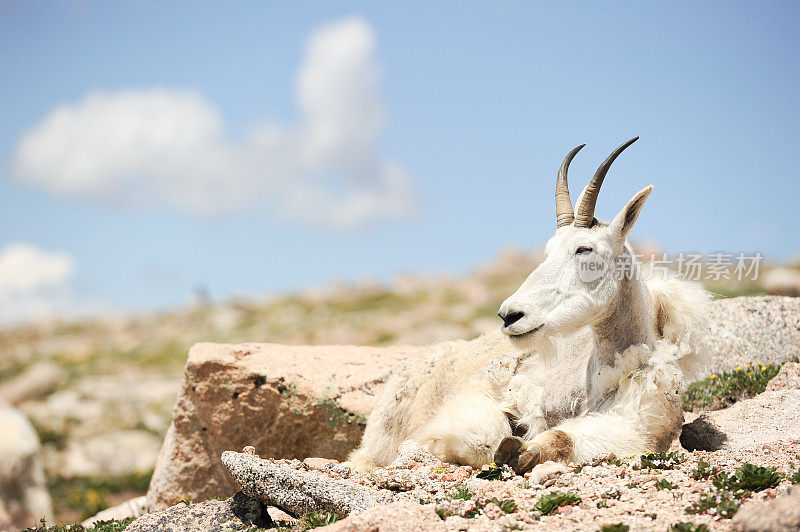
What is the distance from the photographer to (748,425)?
24.1 feet

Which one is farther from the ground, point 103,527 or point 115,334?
point 115,334

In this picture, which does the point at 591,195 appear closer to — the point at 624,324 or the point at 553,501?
the point at 624,324

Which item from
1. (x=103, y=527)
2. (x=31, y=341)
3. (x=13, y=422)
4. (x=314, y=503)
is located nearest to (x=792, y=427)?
(x=314, y=503)

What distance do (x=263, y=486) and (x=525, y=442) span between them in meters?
1.95

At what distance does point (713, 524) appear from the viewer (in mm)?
4293

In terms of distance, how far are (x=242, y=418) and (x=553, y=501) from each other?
15.2 feet

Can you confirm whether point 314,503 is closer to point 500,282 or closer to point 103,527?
point 103,527

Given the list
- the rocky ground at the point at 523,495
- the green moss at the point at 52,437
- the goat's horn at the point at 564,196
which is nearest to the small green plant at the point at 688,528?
the rocky ground at the point at 523,495

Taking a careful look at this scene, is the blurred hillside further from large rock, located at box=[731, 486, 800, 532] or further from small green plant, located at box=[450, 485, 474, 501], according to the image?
large rock, located at box=[731, 486, 800, 532]

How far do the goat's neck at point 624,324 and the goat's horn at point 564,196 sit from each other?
70 centimetres

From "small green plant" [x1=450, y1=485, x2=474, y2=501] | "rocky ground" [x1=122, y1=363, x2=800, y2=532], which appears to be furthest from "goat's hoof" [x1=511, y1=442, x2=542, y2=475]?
"small green plant" [x1=450, y1=485, x2=474, y2=501]

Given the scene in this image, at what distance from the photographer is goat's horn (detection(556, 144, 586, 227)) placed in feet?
21.5

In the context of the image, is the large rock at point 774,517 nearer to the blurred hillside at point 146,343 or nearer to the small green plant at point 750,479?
the small green plant at point 750,479

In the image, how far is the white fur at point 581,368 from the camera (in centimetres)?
601
